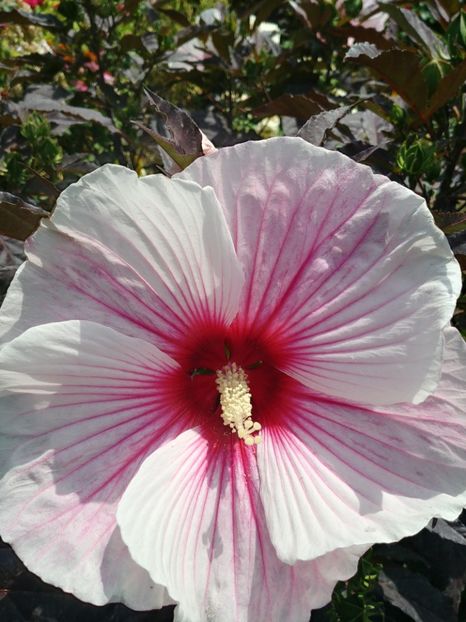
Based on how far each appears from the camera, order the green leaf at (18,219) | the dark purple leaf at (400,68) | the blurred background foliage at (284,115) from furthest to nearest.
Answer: the dark purple leaf at (400,68)
the blurred background foliage at (284,115)
the green leaf at (18,219)

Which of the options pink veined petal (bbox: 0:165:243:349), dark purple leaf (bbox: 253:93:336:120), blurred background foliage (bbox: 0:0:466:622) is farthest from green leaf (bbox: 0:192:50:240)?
dark purple leaf (bbox: 253:93:336:120)

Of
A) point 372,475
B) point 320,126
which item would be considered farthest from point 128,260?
point 372,475

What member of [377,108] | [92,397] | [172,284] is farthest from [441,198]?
[92,397]

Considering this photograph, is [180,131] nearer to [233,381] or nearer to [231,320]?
[231,320]

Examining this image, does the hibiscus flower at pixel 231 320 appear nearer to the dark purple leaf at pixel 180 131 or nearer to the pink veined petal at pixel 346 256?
the pink veined petal at pixel 346 256

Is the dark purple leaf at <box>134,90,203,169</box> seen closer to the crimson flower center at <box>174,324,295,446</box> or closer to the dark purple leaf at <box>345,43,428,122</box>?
the crimson flower center at <box>174,324,295,446</box>

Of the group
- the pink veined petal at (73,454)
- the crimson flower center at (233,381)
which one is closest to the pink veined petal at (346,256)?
the crimson flower center at (233,381)
